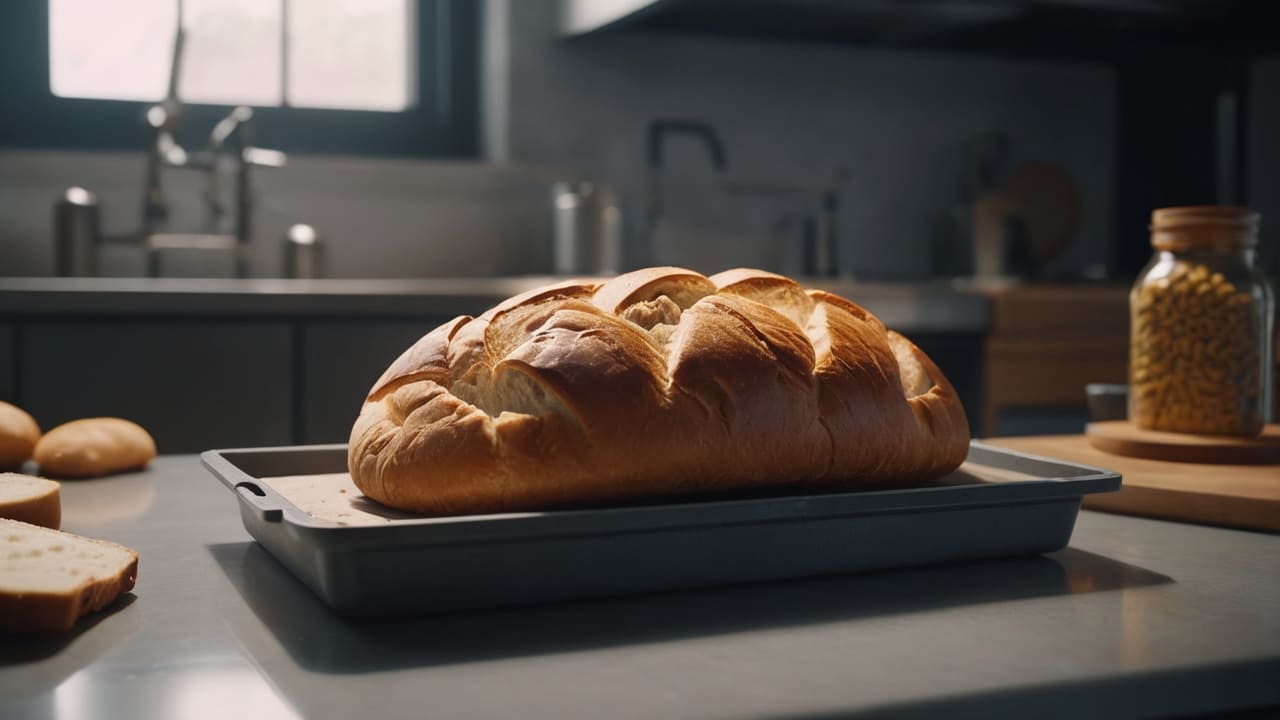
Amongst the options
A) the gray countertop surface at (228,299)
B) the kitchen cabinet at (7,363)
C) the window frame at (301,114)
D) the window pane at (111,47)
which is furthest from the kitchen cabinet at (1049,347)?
the window pane at (111,47)

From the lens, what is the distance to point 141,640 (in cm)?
48

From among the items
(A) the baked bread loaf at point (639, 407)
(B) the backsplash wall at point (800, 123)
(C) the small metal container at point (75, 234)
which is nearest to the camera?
(A) the baked bread loaf at point (639, 407)

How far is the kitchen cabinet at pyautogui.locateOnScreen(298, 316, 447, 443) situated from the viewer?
2.14 m

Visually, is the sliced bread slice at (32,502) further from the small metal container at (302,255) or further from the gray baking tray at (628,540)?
→ the small metal container at (302,255)

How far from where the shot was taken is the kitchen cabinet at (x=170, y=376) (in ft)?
6.69

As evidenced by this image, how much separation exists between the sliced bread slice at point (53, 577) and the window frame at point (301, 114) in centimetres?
254

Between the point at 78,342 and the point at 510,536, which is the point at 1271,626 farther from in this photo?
the point at 78,342

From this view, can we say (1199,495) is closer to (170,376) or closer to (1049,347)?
(170,376)

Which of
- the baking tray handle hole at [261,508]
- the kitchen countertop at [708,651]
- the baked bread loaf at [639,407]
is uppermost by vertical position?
the baked bread loaf at [639,407]

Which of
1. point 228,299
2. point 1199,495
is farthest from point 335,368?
point 1199,495

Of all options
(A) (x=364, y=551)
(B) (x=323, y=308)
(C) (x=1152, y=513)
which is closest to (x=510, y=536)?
(A) (x=364, y=551)

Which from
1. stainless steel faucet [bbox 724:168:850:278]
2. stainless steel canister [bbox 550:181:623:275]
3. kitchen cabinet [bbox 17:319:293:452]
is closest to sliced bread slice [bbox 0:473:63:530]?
→ kitchen cabinet [bbox 17:319:293:452]

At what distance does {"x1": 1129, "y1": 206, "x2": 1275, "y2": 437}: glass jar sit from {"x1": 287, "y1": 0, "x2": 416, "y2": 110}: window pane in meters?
2.47

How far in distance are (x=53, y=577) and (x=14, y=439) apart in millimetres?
481
